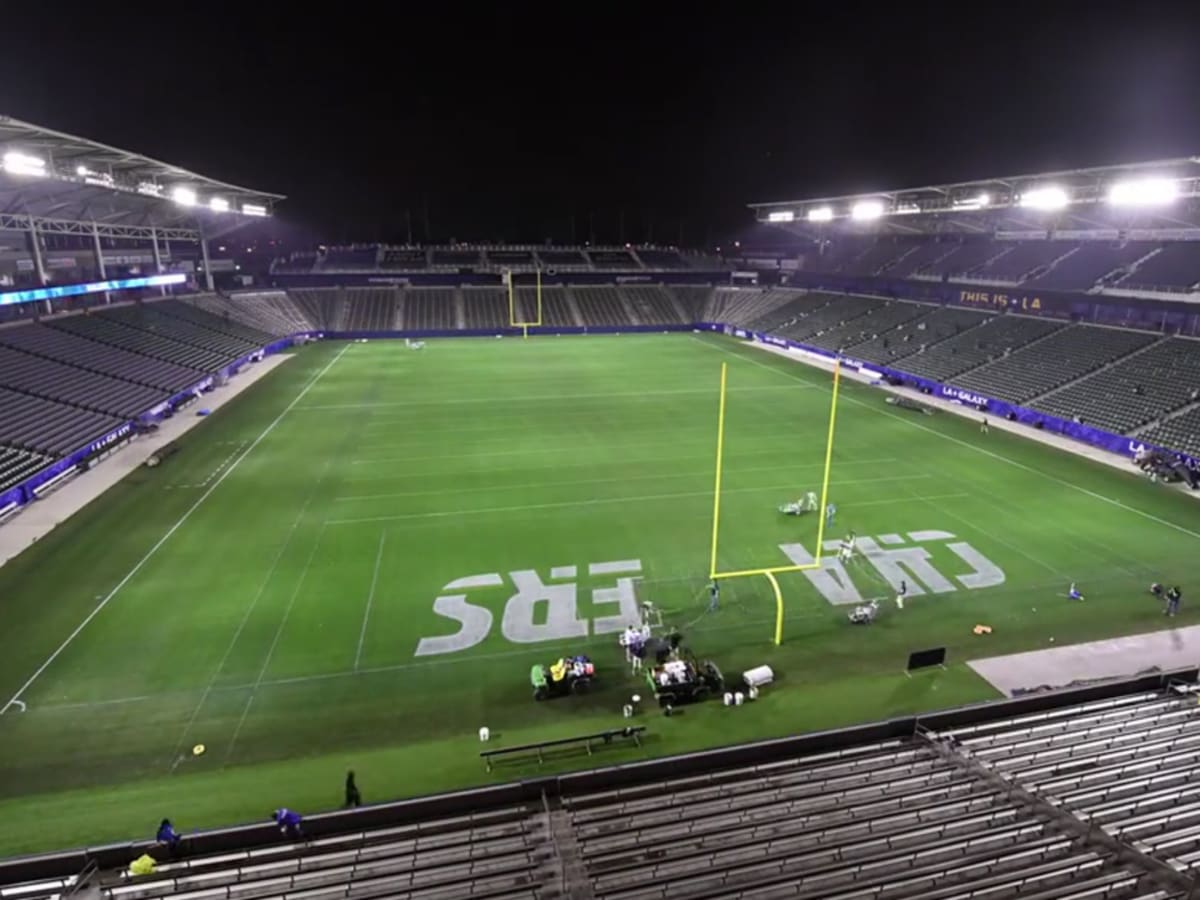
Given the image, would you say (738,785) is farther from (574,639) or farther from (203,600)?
(203,600)

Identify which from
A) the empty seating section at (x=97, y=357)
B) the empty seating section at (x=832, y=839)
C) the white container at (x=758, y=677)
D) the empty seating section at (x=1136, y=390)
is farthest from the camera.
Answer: the empty seating section at (x=97, y=357)

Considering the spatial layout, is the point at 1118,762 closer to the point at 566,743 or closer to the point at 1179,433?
the point at 566,743

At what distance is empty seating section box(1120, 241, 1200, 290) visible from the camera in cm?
3809

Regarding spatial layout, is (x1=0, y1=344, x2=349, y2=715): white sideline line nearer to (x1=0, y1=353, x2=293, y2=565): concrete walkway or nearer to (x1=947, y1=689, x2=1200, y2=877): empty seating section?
(x1=0, y1=353, x2=293, y2=565): concrete walkway

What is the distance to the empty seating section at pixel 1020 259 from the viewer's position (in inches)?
1929

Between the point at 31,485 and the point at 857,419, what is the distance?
36.3 metres

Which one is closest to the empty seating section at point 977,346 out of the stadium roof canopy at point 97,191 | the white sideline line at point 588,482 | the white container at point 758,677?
the white sideline line at point 588,482

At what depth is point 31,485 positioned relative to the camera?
A: 24.8m

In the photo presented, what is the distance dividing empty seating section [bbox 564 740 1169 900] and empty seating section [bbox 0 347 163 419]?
3380 cm

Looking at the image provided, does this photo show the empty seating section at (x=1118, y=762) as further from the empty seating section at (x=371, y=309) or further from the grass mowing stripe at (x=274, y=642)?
the empty seating section at (x=371, y=309)

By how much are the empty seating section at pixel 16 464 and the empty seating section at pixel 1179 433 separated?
43978 mm

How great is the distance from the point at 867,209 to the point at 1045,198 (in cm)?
1989

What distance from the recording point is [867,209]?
192 feet

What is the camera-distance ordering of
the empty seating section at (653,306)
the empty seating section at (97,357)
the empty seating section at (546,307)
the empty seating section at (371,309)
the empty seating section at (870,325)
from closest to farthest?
1. the empty seating section at (97,357)
2. the empty seating section at (870,325)
3. the empty seating section at (371,309)
4. the empty seating section at (546,307)
5. the empty seating section at (653,306)
